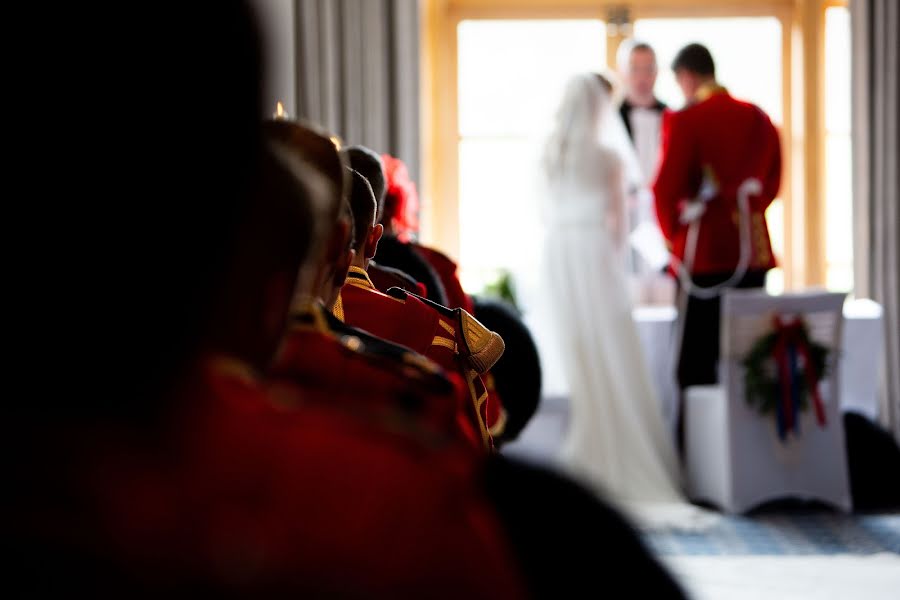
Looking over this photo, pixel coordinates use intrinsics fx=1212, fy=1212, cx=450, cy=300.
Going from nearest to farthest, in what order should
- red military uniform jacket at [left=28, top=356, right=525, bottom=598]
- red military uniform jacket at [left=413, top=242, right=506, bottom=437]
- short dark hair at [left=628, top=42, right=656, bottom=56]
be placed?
red military uniform jacket at [left=28, top=356, right=525, bottom=598] < red military uniform jacket at [left=413, top=242, right=506, bottom=437] < short dark hair at [left=628, top=42, right=656, bottom=56]

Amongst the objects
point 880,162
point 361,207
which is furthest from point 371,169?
point 880,162

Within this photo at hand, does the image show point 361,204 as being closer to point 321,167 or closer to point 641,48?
point 321,167

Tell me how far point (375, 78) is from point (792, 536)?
97.1 inches

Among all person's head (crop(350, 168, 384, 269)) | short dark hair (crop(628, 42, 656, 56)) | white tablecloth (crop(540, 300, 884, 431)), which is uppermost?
short dark hair (crop(628, 42, 656, 56))

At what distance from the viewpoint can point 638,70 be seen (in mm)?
4875

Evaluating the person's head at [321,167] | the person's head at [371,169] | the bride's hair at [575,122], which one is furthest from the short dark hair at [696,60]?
the person's head at [321,167]

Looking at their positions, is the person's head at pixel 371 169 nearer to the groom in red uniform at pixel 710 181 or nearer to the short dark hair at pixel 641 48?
the groom in red uniform at pixel 710 181

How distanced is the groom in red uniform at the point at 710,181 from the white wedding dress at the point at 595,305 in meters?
0.18

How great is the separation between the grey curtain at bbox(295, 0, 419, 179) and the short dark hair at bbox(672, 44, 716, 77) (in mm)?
1187

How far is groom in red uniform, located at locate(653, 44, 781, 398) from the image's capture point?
4.18m

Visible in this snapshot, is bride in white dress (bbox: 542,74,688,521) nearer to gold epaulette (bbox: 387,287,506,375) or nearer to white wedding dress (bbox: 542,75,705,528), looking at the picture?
white wedding dress (bbox: 542,75,705,528)

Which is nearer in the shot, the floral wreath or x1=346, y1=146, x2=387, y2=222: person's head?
x1=346, y1=146, x2=387, y2=222: person's head

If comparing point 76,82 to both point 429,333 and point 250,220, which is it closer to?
point 250,220

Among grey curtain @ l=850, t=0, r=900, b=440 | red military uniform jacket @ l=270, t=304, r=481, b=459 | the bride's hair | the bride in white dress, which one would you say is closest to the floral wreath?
the bride in white dress
